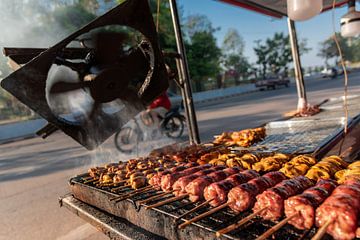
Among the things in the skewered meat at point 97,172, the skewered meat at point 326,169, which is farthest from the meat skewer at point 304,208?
the skewered meat at point 97,172

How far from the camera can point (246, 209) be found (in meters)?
1.94

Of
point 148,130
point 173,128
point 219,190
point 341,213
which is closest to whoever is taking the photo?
point 341,213

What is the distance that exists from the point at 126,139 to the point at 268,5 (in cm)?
616

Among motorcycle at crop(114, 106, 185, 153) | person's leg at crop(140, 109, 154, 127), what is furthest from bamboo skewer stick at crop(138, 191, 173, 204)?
person's leg at crop(140, 109, 154, 127)

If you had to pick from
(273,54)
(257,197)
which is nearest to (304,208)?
(257,197)

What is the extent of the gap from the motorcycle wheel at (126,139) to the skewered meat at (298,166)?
268 inches

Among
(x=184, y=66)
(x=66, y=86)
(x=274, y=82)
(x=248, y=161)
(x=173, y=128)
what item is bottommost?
(x=173, y=128)

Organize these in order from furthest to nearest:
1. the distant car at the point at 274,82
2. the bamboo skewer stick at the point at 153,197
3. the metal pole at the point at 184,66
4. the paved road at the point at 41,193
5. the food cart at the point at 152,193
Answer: the distant car at the point at 274,82 < the metal pole at the point at 184,66 < the paved road at the point at 41,193 < the bamboo skewer stick at the point at 153,197 < the food cart at the point at 152,193

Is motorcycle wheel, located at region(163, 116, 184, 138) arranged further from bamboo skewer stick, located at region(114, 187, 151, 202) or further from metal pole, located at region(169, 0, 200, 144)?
bamboo skewer stick, located at region(114, 187, 151, 202)

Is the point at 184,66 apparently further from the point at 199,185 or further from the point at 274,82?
the point at 274,82

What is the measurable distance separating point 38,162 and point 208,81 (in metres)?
30.0

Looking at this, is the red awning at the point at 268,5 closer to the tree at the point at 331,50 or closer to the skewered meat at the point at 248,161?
the skewered meat at the point at 248,161

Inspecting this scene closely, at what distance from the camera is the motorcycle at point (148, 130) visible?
9133 mm

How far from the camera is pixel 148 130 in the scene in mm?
10203
